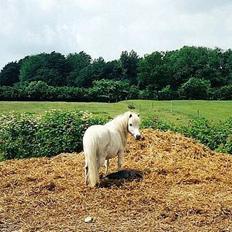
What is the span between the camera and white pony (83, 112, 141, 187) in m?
10.7

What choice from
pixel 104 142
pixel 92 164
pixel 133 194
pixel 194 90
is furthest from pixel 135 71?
pixel 133 194

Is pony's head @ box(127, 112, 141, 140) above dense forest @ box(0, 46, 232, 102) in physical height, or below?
below

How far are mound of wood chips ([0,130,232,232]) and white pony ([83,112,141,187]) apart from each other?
42cm

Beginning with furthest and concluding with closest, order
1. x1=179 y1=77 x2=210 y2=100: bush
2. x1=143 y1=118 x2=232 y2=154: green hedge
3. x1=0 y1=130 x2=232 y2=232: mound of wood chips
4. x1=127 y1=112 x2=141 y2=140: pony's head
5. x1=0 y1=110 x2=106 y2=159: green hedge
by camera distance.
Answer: x1=179 y1=77 x2=210 y2=100: bush
x1=143 y1=118 x2=232 y2=154: green hedge
x1=0 y1=110 x2=106 y2=159: green hedge
x1=127 y1=112 x2=141 y2=140: pony's head
x1=0 y1=130 x2=232 y2=232: mound of wood chips

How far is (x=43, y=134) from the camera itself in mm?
16906

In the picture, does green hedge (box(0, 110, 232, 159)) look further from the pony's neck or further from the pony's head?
the pony's head

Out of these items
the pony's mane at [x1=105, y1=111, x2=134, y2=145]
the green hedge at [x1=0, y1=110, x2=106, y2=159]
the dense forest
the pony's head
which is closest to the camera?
the pony's head

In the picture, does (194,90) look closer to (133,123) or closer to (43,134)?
(43,134)

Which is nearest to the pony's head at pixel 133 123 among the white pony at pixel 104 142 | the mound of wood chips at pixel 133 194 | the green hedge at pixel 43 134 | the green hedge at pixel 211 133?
the white pony at pixel 104 142

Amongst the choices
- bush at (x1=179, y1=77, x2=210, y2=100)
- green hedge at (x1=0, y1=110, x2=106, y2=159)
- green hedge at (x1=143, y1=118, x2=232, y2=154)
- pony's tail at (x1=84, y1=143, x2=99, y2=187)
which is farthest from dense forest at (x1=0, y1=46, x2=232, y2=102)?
pony's tail at (x1=84, y1=143, x2=99, y2=187)

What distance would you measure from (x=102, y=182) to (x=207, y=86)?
73.9 m

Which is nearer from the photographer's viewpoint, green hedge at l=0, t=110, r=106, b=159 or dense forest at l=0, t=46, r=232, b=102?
green hedge at l=0, t=110, r=106, b=159

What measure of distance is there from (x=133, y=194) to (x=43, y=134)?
7.25m

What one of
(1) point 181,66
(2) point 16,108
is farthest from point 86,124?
(1) point 181,66
